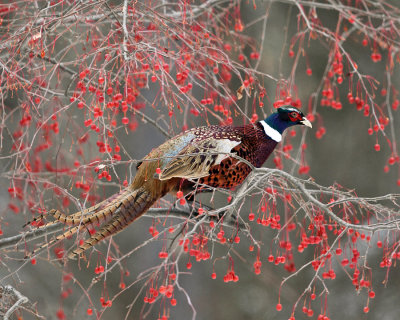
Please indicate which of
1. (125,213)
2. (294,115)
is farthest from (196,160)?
(294,115)

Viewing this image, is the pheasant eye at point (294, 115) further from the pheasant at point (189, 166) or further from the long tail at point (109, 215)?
the long tail at point (109, 215)

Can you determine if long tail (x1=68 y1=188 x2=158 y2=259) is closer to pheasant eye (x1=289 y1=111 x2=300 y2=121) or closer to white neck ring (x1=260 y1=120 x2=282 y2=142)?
white neck ring (x1=260 y1=120 x2=282 y2=142)

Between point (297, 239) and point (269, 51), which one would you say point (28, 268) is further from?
point (269, 51)

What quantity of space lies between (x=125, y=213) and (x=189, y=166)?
1.67ft

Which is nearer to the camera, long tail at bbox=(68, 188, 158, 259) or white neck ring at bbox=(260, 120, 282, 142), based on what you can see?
long tail at bbox=(68, 188, 158, 259)

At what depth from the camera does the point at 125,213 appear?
4.05m

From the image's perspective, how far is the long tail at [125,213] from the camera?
12.8 feet

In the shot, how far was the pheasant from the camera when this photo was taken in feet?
13.1

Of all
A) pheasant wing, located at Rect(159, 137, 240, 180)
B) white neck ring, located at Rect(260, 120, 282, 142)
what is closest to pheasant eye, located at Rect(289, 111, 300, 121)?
white neck ring, located at Rect(260, 120, 282, 142)

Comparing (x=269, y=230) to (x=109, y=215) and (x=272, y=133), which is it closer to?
(x=272, y=133)

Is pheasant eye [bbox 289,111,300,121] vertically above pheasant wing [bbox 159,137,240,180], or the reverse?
pheasant wing [bbox 159,137,240,180]

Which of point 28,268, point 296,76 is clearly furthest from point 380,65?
point 28,268

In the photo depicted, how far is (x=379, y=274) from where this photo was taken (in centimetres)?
823

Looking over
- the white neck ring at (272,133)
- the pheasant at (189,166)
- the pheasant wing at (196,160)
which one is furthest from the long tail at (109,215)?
the white neck ring at (272,133)
